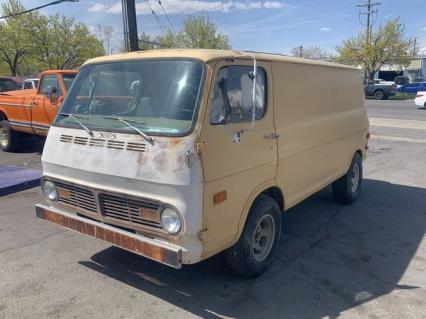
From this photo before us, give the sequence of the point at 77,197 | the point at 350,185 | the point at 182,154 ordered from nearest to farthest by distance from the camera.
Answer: the point at 182,154, the point at 77,197, the point at 350,185

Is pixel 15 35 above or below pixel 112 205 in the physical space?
above

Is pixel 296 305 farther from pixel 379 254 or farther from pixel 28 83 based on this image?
pixel 28 83

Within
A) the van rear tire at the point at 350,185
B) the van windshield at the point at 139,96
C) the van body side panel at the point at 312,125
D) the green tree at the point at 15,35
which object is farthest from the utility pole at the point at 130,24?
the green tree at the point at 15,35

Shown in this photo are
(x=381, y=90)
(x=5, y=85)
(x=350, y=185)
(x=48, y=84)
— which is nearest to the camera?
(x=350, y=185)

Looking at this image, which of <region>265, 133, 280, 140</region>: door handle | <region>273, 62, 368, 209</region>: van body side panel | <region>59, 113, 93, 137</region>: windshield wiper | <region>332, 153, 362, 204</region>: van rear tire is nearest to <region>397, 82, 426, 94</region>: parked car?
<region>332, 153, 362, 204</region>: van rear tire

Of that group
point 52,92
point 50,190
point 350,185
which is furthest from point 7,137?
point 350,185

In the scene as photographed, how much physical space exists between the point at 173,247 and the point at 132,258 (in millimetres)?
1411

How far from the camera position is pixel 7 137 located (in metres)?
10.7

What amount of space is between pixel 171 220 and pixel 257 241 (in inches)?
49.5

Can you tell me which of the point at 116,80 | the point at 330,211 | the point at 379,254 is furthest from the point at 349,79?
the point at 116,80

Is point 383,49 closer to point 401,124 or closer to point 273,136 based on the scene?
point 401,124

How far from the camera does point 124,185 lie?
11.3 ft

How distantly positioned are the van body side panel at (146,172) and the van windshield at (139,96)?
0.14m

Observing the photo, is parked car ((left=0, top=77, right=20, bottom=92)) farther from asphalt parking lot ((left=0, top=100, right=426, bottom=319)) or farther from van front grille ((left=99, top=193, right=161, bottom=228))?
van front grille ((left=99, top=193, right=161, bottom=228))
